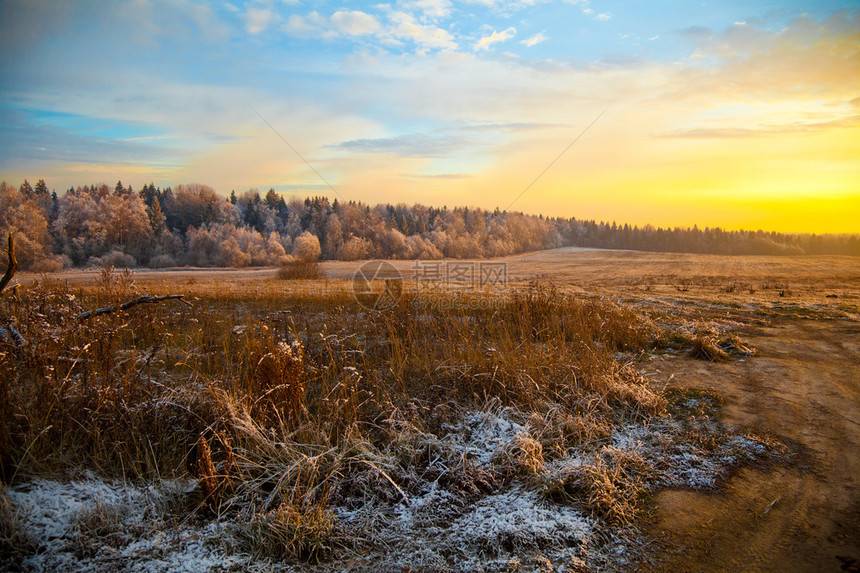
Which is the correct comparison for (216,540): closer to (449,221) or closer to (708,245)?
(449,221)

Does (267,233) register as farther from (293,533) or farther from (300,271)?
(293,533)

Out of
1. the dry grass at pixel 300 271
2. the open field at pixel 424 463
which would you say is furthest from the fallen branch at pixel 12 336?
the dry grass at pixel 300 271

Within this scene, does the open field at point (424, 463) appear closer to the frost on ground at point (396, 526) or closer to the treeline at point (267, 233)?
the frost on ground at point (396, 526)

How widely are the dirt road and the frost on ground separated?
0.31 meters

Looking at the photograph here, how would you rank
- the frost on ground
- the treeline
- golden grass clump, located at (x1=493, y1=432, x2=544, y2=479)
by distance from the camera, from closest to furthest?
the frost on ground → golden grass clump, located at (x1=493, y1=432, x2=544, y2=479) → the treeline

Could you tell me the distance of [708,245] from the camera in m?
87.0

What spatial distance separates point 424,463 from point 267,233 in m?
68.5

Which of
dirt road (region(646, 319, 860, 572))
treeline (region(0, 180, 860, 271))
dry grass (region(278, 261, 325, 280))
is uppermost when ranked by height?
treeline (region(0, 180, 860, 271))

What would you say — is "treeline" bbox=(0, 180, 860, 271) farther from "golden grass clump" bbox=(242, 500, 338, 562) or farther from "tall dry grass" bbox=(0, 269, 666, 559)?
"golden grass clump" bbox=(242, 500, 338, 562)

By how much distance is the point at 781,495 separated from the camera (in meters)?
3.51

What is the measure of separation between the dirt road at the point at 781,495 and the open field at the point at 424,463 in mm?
19

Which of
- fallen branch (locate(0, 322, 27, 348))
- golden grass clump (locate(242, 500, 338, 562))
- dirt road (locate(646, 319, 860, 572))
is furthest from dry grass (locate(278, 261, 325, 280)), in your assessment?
golden grass clump (locate(242, 500, 338, 562))

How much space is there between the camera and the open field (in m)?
2.96

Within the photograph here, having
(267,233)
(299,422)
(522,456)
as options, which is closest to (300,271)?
(299,422)
